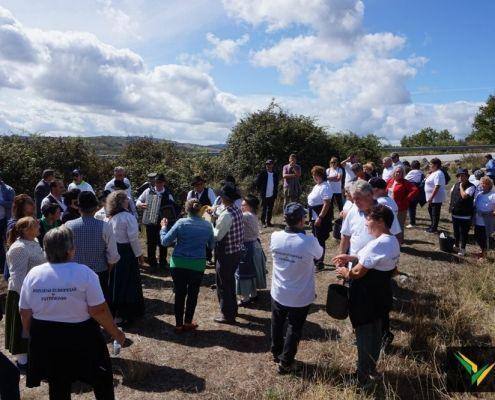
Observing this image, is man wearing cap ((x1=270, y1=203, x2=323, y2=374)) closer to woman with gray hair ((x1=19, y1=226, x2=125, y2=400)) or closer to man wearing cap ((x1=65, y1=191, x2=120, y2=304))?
woman with gray hair ((x1=19, y1=226, x2=125, y2=400))

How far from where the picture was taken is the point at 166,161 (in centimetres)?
1752

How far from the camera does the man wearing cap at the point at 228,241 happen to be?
542cm

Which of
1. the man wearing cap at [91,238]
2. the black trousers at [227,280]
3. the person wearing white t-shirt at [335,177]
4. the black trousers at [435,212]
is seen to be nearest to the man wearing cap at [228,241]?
the black trousers at [227,280]

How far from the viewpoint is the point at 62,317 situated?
3111 mm

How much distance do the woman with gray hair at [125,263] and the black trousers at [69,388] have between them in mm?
2306

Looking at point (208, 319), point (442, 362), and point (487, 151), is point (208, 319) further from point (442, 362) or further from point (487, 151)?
point (487, 151)

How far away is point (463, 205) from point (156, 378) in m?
6.69

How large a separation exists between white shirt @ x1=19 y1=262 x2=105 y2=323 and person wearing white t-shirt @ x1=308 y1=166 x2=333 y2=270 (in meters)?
4.77

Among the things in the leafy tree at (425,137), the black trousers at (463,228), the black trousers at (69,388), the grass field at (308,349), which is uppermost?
the leafy tree at (425,137)

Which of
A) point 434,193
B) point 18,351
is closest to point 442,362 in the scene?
point 18,351

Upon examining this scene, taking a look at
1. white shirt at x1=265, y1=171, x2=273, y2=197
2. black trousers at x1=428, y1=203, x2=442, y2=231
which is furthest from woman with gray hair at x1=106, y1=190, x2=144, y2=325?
black trousers at x1=428, y1=203, x2=442, y2=231

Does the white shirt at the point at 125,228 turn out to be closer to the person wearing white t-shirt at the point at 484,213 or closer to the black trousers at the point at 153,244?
the black trousers at the point at 153,244

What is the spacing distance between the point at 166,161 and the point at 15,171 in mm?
5600

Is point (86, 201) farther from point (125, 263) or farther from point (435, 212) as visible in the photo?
point (435, 212)
